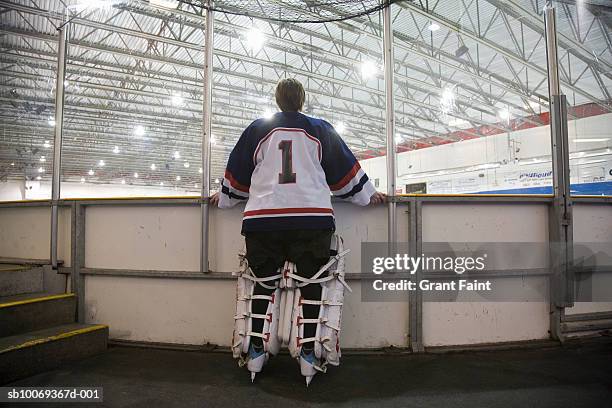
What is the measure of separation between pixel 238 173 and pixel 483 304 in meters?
1.99

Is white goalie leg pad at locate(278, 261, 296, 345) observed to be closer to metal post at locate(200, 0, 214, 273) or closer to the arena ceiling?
metal post at locate(200, 0, 214, 273)

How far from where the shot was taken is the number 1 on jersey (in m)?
2.05

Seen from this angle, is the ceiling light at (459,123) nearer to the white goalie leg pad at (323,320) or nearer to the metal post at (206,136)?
Answer: the metal post at (206,136)

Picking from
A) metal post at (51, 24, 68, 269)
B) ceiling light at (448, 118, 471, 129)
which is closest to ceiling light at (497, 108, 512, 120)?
ceiling light at (448, 118, 471, 129)

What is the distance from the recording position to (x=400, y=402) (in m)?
1.81

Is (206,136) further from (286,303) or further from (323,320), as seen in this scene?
(323,320)

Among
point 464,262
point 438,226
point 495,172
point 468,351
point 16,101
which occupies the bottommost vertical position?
point 468,351

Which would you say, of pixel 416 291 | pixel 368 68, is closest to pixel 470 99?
pixel 368 68

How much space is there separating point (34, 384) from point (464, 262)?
9.08 ft

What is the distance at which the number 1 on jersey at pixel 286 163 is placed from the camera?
2.05 meters

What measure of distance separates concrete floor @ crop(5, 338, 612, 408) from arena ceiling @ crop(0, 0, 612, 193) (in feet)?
7.47

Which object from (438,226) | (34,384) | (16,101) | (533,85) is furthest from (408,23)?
(16,101)

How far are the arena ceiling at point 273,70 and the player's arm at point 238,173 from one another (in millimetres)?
1398

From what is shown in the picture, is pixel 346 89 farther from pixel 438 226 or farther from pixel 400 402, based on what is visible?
pixel 400 402
